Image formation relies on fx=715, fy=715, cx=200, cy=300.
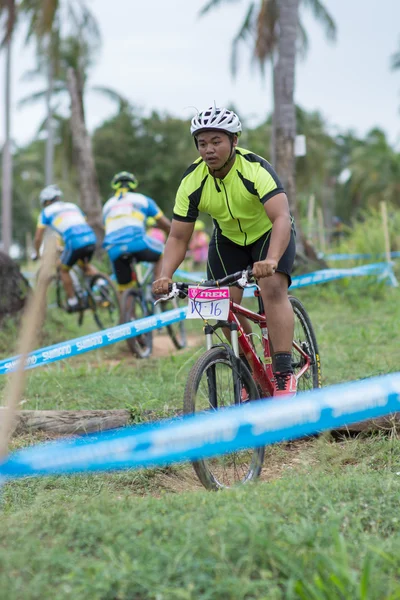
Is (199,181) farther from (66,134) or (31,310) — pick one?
(66,134)

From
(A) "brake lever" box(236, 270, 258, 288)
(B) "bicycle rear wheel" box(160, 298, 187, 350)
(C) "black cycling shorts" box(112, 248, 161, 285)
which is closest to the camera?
(A) "brake lever" box(236, 270, 258, 288)

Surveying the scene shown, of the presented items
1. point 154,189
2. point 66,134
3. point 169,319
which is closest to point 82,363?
point 169,319

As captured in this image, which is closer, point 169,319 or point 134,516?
point 134,516

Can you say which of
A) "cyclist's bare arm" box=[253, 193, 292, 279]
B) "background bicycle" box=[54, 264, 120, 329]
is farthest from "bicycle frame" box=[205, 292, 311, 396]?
"background bicycle" box=[54, 264, 120, 329]

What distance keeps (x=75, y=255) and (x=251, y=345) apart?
5.38 m

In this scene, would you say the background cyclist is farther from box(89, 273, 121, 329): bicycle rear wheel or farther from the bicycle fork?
the bicycle fork

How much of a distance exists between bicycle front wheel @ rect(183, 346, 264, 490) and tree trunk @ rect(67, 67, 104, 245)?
533 inches

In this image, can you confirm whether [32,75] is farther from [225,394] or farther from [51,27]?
[225,394]

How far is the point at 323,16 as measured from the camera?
996 inches

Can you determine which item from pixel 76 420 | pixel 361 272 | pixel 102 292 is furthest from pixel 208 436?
pixel 361 272

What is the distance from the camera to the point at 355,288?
1125 centimetres

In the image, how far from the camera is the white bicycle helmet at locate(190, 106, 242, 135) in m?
3.82

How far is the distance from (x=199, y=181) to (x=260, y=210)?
15.4 inches

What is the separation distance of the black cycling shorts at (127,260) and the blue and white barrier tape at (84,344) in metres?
2.07
